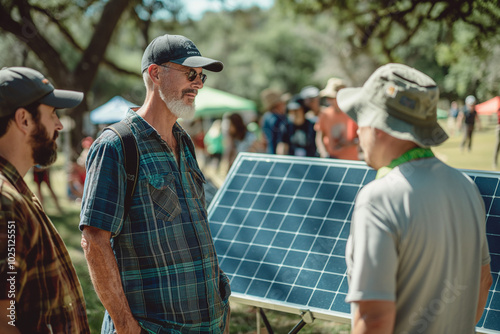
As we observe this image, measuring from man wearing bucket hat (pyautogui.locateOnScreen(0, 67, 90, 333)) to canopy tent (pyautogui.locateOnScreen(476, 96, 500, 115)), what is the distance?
4.99 meters

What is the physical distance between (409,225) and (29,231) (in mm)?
1393

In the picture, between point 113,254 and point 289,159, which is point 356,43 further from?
point 113,254

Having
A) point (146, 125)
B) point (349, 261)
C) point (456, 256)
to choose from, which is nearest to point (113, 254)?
point (146, 125)

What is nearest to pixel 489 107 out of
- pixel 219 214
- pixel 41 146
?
pixel 219 214

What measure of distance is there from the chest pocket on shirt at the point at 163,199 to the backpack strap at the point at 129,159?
0.29 feet

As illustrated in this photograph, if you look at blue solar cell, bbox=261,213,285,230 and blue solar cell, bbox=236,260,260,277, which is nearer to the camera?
blue solar cell, bbox=236,260,260,277

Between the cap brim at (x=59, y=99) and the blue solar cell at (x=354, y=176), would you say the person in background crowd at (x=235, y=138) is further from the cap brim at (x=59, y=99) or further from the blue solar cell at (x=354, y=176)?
the cap brim at (x=59, y=99)

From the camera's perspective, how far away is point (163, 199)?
8.32ft

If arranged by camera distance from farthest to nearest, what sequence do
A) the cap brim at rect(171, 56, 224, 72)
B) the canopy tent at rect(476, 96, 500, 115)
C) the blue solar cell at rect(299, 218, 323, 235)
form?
the canopy tent at rect(476, 96, 500, 115) < the blue solar cell at rect(299, 218, 323, 235) < the cap brim at rect(171, 56, 224, 72)

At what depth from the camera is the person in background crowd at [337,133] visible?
285 inches

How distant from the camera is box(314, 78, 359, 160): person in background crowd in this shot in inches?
285

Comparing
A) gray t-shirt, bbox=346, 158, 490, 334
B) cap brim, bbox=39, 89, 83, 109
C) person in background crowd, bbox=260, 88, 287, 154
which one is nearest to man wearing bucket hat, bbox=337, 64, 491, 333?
gray t-shirt, bbox=346, 158, 490, 334

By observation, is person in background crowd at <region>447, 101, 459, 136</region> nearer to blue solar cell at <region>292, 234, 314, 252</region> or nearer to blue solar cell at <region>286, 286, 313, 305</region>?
blue solar cell at <region>292, 234, 314, 252</region>

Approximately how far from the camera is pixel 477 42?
6152 millimetres
